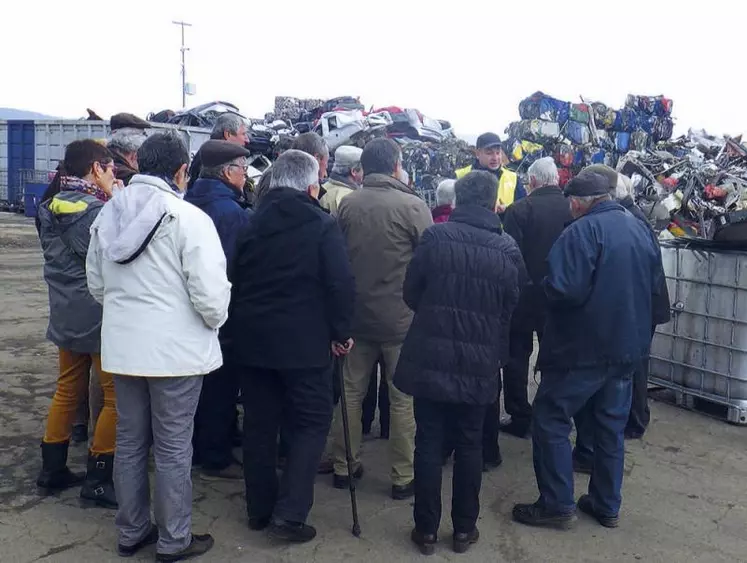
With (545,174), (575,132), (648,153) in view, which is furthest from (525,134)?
(545,174)

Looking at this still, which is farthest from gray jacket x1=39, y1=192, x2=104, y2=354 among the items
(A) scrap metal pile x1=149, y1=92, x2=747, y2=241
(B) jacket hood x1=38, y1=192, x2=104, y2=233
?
(A) scrap metal pile x1=149, y1=92, x2=747, y2=241

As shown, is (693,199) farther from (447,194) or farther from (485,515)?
Result: (485,515)

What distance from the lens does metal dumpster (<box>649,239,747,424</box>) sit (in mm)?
5426

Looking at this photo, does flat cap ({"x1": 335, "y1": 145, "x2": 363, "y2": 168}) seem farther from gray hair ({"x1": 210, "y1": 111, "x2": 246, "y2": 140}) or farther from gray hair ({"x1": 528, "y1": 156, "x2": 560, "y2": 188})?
gray hair ({"x1": 528, "y1": 156, "x2": 560, "y2": 188})

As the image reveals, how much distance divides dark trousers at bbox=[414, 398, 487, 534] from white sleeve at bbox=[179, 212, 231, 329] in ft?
3.55

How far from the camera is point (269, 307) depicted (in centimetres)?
354

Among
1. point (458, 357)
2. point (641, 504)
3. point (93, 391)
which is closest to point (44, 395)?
point (93, 391)

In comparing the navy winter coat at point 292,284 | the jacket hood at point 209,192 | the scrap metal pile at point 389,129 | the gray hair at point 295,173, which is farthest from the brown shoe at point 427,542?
the scrap metal pile at point 389,129

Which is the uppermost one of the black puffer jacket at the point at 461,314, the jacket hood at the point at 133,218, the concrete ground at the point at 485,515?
the jacket hood at the point at 133,218

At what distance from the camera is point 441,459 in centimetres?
352

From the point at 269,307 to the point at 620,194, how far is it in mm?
2511

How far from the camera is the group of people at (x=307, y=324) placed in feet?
10.6

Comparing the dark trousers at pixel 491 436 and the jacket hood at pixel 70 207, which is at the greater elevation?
the jacket hood at pixel 70 207

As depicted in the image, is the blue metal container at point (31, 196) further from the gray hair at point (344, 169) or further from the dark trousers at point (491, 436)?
the dark trousers at point (491, 436)
